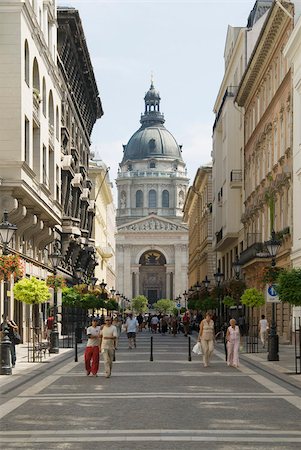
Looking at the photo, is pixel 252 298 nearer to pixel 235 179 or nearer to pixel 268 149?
pixel 268 149

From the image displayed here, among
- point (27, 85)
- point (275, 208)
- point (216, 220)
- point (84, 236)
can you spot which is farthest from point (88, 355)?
point (216, 220)

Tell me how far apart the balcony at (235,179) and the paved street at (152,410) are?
130 ft

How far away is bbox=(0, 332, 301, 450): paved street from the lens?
1296 cm

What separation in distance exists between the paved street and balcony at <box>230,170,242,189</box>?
3969cm

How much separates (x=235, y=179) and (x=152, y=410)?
5081 centimetres

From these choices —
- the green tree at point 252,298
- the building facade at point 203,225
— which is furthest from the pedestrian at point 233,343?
the building facade at point 203,225

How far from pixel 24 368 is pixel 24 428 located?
1413cm

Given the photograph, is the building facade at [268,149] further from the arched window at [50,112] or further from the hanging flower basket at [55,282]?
the arched window at [50,112]

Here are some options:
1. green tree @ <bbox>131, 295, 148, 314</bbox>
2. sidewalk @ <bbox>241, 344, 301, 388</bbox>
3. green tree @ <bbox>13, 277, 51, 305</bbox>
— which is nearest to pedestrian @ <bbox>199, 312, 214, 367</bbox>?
sidewalk @ <bbox>241, 344, 301, 388</bbox>

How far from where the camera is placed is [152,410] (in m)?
16.6

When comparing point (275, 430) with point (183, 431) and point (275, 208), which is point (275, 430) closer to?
point (183, 431)

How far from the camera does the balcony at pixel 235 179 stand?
66438 mm

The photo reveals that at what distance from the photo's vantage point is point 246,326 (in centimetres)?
5719

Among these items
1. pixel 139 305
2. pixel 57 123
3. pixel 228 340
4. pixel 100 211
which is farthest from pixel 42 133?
pixel 139 305
